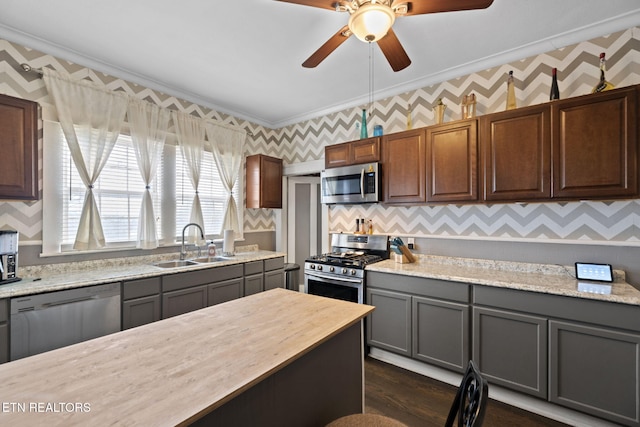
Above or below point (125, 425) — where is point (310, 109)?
above

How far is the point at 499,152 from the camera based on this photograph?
2424 millimetres

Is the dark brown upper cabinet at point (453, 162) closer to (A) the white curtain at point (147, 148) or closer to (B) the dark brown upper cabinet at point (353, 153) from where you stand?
(B) the dark brown upper cabinet at point (353, 153)

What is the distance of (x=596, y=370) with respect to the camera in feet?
6.03

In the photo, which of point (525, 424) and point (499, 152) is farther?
point (499, 152)

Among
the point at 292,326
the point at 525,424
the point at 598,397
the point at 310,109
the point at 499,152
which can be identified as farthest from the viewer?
the point at 310,109

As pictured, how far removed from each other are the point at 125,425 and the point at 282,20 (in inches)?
98.4

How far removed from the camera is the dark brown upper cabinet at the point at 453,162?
2555 millimetres

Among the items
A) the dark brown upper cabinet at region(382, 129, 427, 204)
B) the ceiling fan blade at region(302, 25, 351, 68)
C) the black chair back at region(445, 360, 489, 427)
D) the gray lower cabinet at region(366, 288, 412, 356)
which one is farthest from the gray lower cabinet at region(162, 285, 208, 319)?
the black chair back at region(445, 360, 489, 427)

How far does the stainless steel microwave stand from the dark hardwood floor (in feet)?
5.74

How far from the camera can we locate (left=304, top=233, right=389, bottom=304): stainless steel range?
9.46 feet

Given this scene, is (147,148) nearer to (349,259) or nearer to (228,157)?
(228,157)

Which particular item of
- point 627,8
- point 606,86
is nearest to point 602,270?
point 606,86

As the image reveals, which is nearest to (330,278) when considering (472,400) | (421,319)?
(421,319)

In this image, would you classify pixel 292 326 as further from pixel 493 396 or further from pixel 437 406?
pixel 493 396
